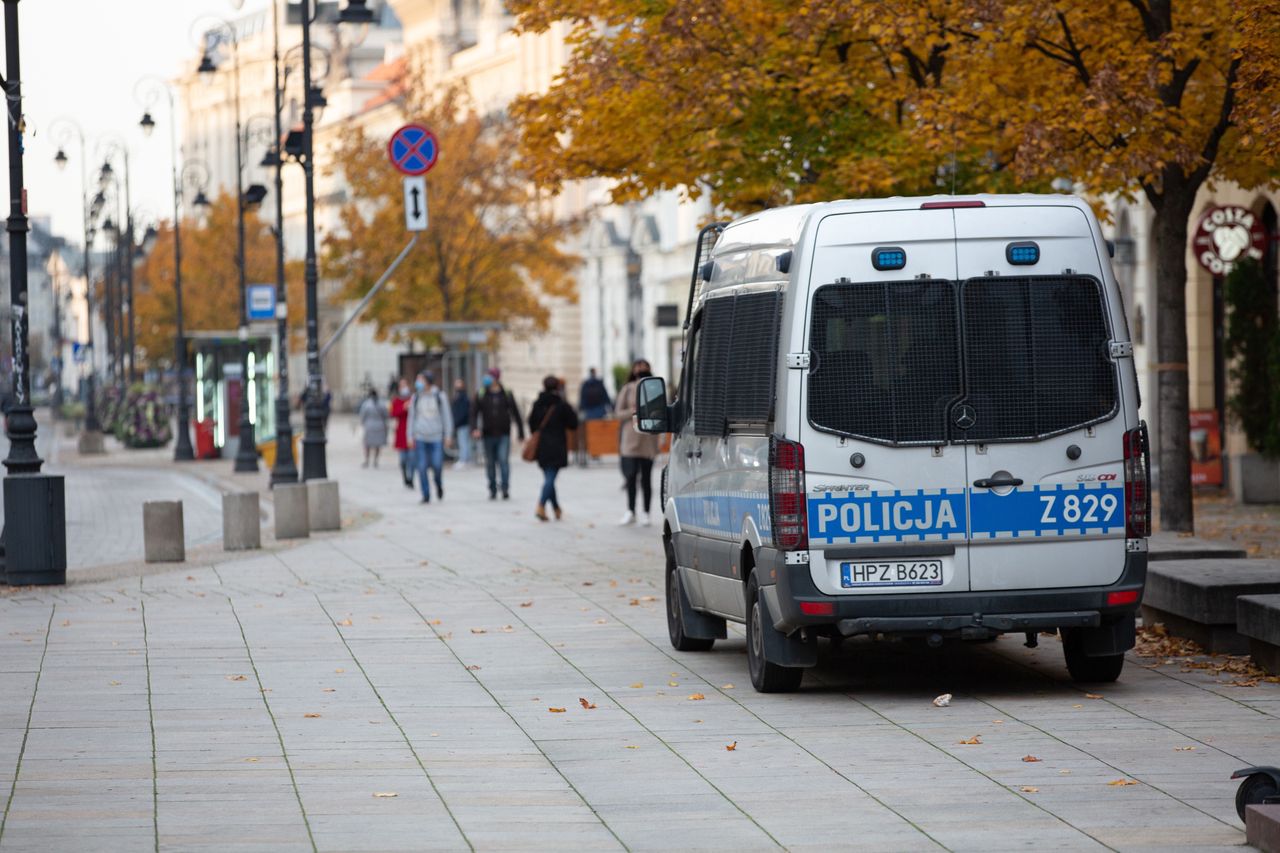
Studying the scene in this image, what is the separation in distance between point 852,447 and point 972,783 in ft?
8.27

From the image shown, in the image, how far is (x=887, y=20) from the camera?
18.3 m

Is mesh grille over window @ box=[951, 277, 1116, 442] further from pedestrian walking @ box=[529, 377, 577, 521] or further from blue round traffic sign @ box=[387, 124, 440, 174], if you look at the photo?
blue round traffic sign @ box=[387, 124, 440, 174]

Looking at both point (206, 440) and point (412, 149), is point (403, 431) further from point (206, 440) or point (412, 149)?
point (412, 149)

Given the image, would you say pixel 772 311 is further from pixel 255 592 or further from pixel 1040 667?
pixel 255 592

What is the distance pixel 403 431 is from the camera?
1609 inches

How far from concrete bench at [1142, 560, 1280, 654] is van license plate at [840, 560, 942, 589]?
217 cm

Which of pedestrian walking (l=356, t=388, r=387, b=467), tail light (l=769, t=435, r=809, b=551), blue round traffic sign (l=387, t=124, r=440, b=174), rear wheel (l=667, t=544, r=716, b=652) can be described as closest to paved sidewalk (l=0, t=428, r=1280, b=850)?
rear wheel (l=667, t=544, r=716, b=652)

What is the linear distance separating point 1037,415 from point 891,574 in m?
1.02

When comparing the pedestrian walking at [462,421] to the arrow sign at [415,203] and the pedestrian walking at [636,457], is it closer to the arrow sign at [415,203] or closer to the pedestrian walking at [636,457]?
the arrow sign at [415,203]

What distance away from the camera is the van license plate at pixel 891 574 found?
10.6 meters

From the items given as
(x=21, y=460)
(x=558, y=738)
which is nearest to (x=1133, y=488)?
(x=558, y=738)

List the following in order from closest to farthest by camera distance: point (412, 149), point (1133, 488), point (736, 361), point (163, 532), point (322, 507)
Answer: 1. point (1133, 488)
2. point (736, 361)
3. point (163, 532)
4. point (322, 507)
5. point (412, 149)

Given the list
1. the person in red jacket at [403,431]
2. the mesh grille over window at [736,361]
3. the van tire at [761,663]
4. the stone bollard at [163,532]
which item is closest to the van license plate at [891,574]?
the van tire at [761,663]

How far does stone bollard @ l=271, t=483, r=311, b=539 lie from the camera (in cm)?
2378
